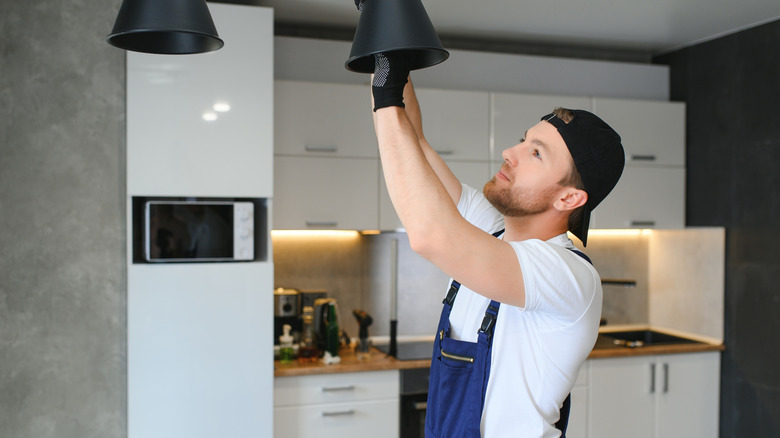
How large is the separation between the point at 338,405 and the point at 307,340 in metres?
0.38

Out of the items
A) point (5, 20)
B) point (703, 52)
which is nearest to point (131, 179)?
point (5, 20)

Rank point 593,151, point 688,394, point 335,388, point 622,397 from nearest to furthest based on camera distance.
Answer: point 593,151 < point 335,388 < point 622,397 < point 688,394

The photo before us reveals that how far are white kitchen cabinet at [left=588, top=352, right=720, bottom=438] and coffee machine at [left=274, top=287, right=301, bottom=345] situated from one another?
1552 millimetres

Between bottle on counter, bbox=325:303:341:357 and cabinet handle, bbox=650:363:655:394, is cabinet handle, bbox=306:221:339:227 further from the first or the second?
cabinet handle, bbox=650:363:655:394

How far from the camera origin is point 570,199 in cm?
145

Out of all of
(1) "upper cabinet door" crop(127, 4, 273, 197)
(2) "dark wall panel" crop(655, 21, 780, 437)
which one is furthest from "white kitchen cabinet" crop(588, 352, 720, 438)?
(1) "upper cabinet door" crop(127, 4, 273, 197)

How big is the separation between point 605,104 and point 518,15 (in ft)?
2.41

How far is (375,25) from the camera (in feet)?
3.67

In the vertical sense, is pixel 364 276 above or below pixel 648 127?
below

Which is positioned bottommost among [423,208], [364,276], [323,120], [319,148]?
[364,276]

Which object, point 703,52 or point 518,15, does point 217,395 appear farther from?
point 703,52

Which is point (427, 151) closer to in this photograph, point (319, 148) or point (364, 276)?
point (319, 148)

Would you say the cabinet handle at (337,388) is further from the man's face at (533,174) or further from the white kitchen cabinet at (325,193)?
the man's face at (533,174)

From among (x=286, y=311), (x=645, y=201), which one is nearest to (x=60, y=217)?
(x=286, y=311)
